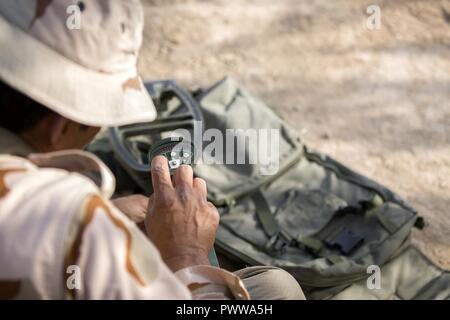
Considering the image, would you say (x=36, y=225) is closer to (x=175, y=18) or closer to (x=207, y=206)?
(x=207, y=206)

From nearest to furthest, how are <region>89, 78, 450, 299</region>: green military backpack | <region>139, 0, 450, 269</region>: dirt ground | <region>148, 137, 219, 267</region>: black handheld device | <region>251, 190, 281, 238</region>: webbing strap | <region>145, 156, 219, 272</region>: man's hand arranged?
1. <region>145, 156, 219, 272</region>: man's hand
2. <region>148, 137, 219, 267</region>: black handheld device
3. <region>89, 78, 450, 299</region>: green military backpack
4. <region>251, 190, 281, 238</region>: webbing strap
5. <region>139, 0, 450, 269</region>: dirt ground

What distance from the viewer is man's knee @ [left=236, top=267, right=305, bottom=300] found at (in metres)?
2.12

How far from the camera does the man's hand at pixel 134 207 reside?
7.28 feet

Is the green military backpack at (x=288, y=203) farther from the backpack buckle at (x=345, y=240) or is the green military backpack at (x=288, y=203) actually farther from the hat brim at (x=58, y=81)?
the hat brim at (x=58, y=81)

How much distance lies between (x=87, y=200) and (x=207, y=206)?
691 millimetres

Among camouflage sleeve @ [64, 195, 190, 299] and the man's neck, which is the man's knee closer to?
camouflage sleeve @ [64, 195, 190, 299]

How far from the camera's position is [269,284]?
85.0 inches

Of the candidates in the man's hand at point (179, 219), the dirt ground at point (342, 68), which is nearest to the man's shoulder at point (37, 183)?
the man's hand at point (179, 219)

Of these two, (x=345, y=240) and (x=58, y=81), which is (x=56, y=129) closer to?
(x=58, y=81)

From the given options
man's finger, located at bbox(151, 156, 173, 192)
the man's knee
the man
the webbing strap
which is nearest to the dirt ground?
the webbing strap

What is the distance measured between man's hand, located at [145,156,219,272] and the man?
12 cm

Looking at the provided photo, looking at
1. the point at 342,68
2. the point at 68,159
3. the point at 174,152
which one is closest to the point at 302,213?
the point at 174,152

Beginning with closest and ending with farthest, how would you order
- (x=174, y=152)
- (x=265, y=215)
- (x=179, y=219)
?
(x=179, y=219)
(x=174, y=152)
(x=265, y=215)

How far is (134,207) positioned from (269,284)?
1.41ft
